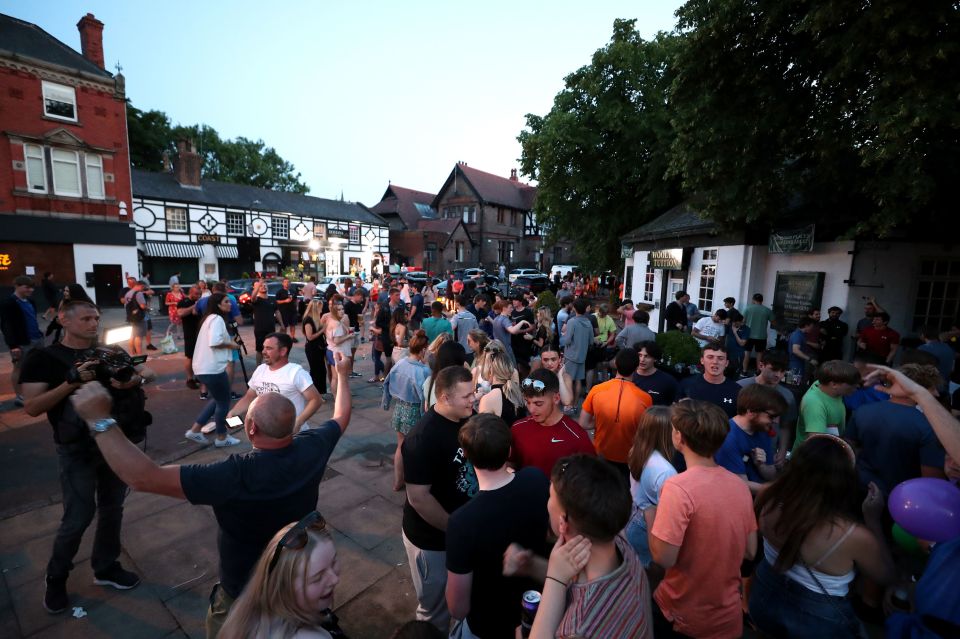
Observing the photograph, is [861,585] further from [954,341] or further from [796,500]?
[954,341]

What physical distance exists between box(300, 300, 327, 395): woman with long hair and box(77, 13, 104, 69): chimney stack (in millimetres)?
23900

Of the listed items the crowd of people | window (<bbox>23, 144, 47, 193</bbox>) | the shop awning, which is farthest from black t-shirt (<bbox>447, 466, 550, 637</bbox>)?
the shop awning

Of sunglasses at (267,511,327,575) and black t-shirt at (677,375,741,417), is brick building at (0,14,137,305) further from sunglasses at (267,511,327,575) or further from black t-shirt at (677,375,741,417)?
black t-shirt at (677,375,741,417)

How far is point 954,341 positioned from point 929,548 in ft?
22.5

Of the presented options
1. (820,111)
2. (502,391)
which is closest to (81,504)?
(502,391)

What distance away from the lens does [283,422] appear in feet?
7.41

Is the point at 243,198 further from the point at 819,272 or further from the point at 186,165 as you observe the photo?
the point at 819,272

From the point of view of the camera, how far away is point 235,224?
29797mm

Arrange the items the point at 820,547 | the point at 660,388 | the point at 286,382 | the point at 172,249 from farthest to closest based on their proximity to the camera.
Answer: the point at 172,249, the point at 660,388, the point at 286,382, the point at 820,547

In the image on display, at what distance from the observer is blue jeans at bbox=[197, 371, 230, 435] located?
5.78 meters

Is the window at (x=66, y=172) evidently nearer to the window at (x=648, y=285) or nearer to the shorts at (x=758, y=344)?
the window at (x=648, y=285)

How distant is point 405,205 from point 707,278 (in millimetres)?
37340

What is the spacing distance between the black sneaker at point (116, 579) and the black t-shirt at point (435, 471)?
2.50 m

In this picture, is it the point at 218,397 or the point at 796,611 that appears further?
the point at 218,397
